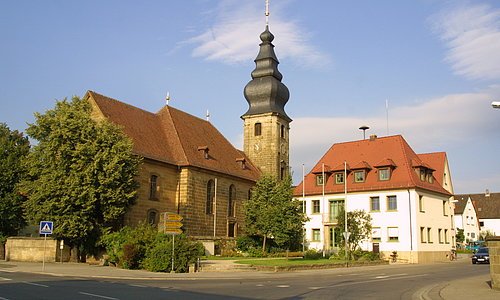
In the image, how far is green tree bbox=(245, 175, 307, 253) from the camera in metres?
39.3

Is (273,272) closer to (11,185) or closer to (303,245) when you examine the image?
(303,245)

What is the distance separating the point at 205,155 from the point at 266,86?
13436 millimetres

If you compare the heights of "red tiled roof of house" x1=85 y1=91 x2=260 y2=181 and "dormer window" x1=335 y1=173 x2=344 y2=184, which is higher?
"red tiled roof of house" x1=85 y1=91 x2=260 y2=181

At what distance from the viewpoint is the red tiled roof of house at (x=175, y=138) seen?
134 feet

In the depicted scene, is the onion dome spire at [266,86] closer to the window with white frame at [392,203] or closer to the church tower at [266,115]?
the church tower at [266,115]

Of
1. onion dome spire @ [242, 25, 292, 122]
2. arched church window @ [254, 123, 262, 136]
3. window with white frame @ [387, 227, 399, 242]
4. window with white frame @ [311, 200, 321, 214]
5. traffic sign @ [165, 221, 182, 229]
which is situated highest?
onion dome spire @ [242, 25, 292, 122]

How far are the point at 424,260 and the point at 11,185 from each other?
120 feet

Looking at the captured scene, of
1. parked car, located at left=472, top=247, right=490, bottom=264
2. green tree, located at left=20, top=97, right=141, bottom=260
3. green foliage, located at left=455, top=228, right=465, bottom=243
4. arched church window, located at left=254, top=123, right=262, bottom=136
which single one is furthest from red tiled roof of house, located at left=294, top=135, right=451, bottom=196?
green foliage, located at left=455, top=228, right=465, bottom=243

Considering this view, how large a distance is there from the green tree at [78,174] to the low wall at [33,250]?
0.99m

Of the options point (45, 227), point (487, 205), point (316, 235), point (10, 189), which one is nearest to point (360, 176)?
point (316, 235)

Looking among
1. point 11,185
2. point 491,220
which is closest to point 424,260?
point 11,185

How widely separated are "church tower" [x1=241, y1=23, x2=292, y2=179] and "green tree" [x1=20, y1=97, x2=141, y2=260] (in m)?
24.8

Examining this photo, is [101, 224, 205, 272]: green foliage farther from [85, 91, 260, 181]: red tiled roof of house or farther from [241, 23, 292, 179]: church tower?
[241, 23, 292, 179]: church tower

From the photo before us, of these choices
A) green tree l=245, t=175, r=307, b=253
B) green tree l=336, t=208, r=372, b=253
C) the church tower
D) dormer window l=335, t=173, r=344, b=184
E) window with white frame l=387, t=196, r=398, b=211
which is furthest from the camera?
the church tower
